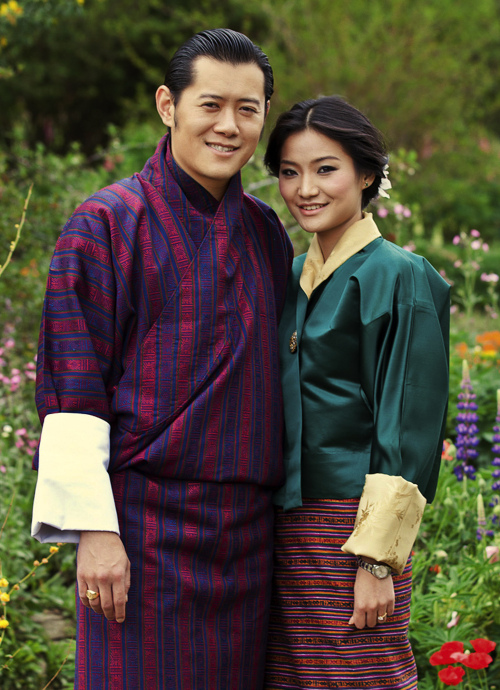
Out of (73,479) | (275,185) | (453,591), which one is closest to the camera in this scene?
(73,479)

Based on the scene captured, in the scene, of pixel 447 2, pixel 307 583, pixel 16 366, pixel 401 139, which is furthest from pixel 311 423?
pixel 447 2

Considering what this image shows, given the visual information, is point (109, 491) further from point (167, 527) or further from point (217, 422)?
point (217, 422)

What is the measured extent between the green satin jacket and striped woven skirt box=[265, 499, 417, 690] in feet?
0.24

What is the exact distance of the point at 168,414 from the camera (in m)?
1.72

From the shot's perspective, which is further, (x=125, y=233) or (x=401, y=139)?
(x=401, y=139)

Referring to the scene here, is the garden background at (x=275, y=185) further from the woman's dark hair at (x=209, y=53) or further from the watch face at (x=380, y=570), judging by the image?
the woman's dark hair at (x=209, y=53)

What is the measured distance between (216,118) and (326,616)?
3.82ft

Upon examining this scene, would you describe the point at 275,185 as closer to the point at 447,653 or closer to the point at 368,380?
the point at 368,380

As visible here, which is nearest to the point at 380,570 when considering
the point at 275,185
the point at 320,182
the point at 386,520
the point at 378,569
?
the point at 378,569

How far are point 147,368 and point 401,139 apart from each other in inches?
325

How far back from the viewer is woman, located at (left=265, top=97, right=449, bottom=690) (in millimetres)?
1751

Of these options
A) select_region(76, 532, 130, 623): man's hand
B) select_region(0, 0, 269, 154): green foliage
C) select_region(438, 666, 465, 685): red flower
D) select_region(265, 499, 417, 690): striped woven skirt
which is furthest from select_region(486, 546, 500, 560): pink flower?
select_region(0, 0, 269, 154): green foliage

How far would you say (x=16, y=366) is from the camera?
3.99 meters

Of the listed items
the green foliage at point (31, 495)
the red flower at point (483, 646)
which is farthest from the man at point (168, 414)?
the green foliage at point (31, 495)
